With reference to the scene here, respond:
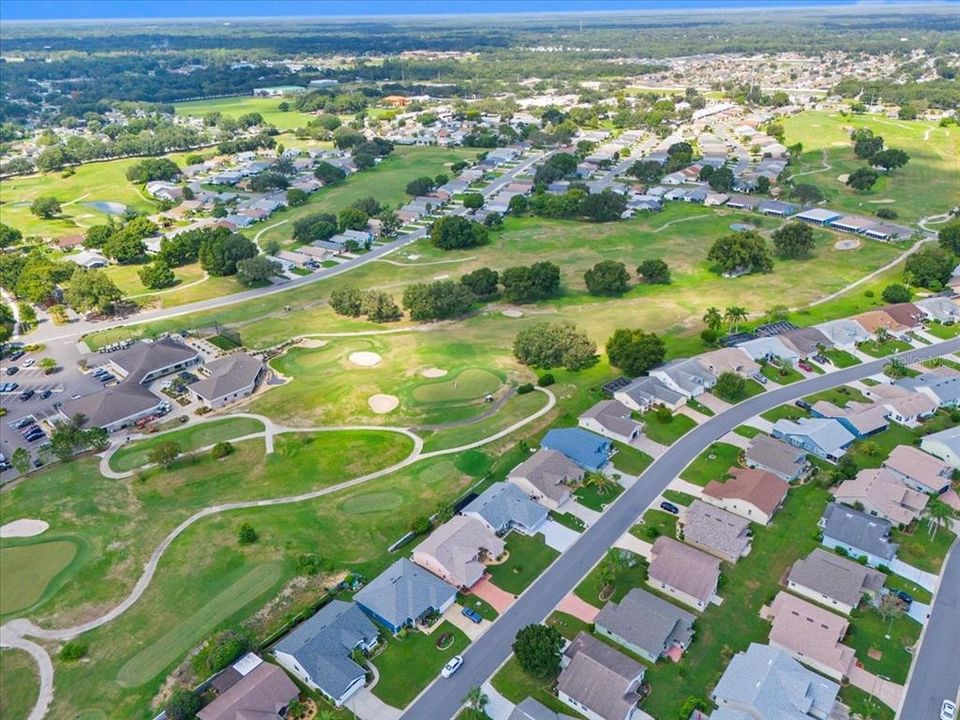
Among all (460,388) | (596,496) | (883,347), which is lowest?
(596,496)

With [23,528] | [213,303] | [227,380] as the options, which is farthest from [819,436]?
[213,303]

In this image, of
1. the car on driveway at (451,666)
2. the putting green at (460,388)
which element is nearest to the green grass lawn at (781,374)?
the putting green at (460,388)

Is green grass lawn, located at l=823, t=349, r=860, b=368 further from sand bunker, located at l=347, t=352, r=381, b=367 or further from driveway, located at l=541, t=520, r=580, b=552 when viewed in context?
sand bunker, located at l=347, t=352, r=381, b=367

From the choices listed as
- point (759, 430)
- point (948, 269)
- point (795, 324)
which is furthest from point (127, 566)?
point (948, 269)

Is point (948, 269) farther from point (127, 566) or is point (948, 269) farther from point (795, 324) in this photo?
point (127, 566)

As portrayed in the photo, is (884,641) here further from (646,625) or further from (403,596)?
(403,596)

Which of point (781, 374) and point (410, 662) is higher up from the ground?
point (781, 374)
